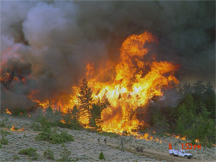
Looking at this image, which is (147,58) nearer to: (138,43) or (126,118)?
(138,43)

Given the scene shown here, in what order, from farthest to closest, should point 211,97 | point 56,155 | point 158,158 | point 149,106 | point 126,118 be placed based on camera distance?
1. point 211,97
2. point 149,106
3. point 126,118
4. point 158,158
5. point 56,155

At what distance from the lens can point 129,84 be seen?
55.3 meters

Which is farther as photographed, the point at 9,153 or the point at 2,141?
the point at 2,141

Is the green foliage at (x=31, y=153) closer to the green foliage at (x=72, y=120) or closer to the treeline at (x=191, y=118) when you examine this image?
the green foliage at (x=72, y=120)

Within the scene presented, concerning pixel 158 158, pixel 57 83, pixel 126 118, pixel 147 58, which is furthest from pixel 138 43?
pixel 158 158

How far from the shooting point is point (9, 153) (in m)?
23.8

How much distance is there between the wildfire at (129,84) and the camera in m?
50.8

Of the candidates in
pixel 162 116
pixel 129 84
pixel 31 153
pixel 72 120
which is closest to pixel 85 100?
pixel 72 120


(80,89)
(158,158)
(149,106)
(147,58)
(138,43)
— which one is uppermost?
(138,43)

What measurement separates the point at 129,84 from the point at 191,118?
16597mm

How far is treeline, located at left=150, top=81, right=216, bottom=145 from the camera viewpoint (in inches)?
1822

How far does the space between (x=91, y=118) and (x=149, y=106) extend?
46.6ft

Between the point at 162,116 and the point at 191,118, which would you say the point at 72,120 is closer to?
the point at 162,116

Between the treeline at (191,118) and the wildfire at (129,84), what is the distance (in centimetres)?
497
